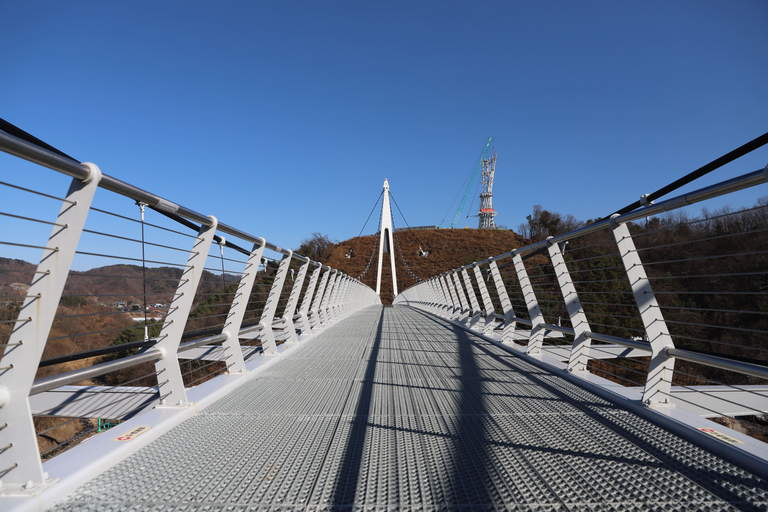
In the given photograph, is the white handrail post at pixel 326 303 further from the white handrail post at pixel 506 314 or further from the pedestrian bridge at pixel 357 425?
the pedestrian bridge at pixel 357 425

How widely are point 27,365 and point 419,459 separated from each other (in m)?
1.48

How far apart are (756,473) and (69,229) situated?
2767 millimetres

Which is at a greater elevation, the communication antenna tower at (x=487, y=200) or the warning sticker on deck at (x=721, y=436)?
the communication antenna tower at (x=487, y=200)

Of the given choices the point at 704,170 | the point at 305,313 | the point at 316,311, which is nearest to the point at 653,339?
the point at 704,170

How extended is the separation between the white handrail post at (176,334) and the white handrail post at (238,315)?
0.71 meters

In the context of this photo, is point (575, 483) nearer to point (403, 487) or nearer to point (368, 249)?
point (403, 487)

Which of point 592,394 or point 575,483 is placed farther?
point 592,394

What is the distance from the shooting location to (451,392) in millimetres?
3006

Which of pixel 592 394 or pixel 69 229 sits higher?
pixel 69 229

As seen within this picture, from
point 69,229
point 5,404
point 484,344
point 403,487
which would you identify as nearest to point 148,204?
point 69,229

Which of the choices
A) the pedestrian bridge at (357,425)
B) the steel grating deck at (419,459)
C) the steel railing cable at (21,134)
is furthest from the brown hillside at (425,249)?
the steel railing cable at (21,134)

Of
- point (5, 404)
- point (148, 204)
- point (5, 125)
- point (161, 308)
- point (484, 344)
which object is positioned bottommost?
point (484, 344)

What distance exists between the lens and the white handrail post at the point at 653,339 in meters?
2.50

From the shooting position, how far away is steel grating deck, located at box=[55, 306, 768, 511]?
1511 mm
